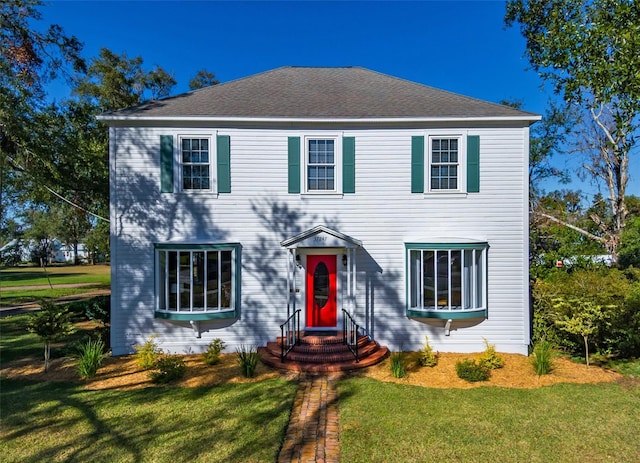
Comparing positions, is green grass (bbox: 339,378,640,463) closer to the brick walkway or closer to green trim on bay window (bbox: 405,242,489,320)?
the brick walkway

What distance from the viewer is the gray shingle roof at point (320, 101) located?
906 cm

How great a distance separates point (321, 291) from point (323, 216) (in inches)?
89.0

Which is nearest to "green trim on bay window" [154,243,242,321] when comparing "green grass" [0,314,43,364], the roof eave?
the roof eave

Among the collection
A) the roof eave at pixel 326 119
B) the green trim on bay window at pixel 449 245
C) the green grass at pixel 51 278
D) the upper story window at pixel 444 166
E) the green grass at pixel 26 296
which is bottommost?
the green grass at pixel 51 278

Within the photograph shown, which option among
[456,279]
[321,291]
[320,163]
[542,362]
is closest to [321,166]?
[320,163]

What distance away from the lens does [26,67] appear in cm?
1146

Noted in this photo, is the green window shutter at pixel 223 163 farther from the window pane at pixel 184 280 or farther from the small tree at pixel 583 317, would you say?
the small tree at pixel 583 317

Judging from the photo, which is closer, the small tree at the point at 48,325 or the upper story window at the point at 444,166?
the small tree at the point at 48,325

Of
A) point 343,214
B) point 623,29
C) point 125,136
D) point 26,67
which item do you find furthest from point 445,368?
point 26,67

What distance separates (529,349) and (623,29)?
9.14 m

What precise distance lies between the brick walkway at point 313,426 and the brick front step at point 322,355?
1.98 ft

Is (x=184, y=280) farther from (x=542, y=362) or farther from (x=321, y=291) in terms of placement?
(x=542, y=362)

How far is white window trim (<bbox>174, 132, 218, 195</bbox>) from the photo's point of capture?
9109 millimetres

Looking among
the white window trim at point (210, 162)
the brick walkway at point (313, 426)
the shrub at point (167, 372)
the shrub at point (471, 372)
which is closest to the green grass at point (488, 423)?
the brick walkway at point (313, 426)
